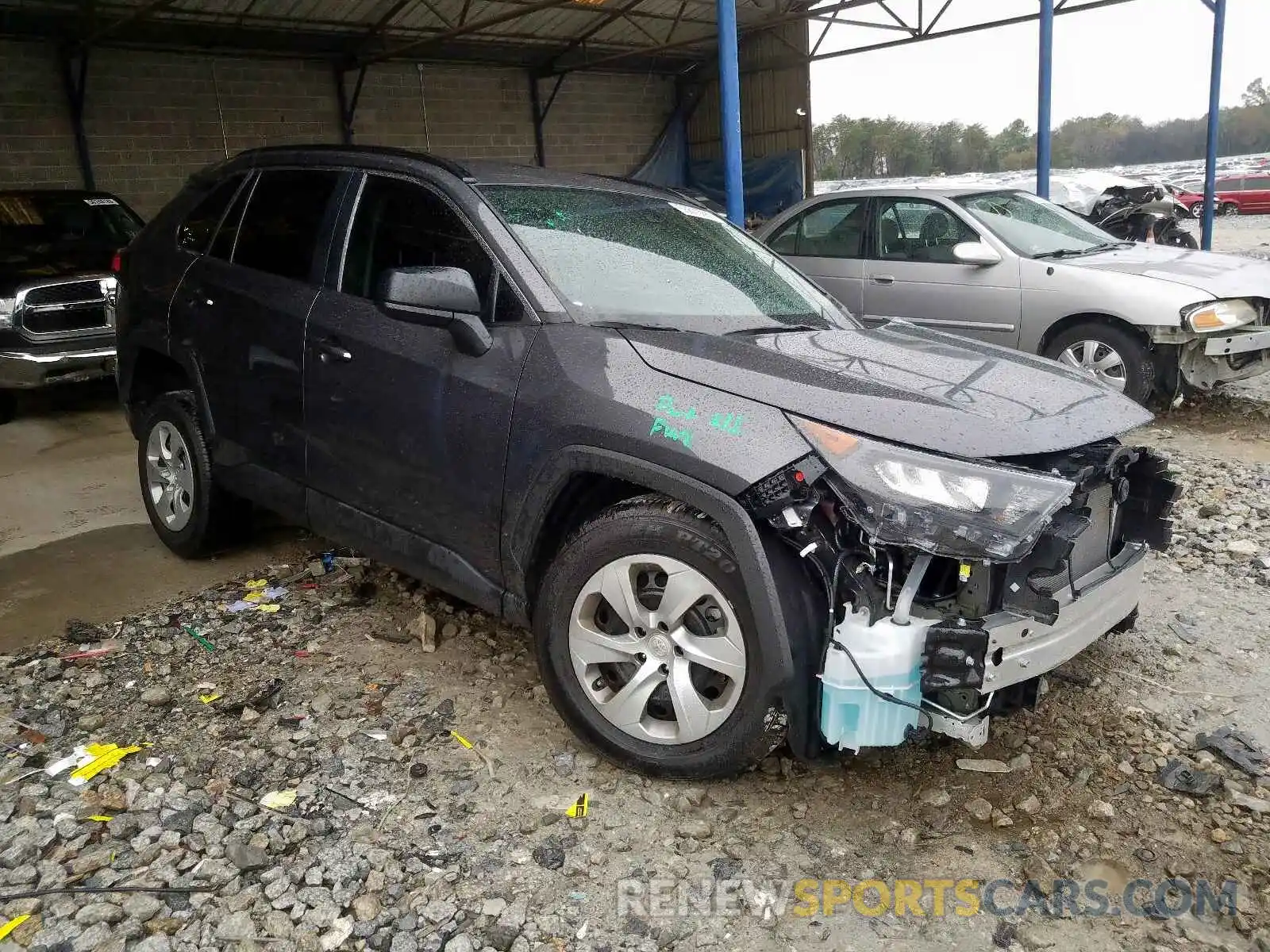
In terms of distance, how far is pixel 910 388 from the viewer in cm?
271

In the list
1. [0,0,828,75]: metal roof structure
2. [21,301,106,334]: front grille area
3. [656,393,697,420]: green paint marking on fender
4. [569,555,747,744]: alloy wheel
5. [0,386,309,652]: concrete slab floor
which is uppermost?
[0,0,828,75]: metal roof structure

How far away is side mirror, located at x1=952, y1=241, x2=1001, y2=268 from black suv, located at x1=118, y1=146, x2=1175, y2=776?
340 cm

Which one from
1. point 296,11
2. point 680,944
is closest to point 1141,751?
point 680,944

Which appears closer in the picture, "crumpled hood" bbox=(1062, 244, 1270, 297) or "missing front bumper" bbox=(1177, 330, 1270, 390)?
"missing front bumper" bbox=(1177, 330, 1270, 390)

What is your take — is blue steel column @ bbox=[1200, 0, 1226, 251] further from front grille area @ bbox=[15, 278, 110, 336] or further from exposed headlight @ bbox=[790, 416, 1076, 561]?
front grille area @ bbox=[15, 278, 110, 336]

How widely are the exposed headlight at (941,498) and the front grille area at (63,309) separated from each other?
7074mm

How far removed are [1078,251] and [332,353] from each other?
5754 mm

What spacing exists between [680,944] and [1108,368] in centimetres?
565

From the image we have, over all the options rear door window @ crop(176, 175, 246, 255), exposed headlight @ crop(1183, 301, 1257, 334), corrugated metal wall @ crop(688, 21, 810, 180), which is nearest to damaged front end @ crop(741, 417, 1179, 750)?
rear door window @ crop(176, 175, 246, 255)

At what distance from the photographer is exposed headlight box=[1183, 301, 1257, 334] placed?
6125mm

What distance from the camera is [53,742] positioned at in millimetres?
3072

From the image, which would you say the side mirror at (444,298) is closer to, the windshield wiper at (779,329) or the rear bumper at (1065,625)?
the windshield wiper at (779,329)

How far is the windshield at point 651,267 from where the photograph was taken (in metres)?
3.07

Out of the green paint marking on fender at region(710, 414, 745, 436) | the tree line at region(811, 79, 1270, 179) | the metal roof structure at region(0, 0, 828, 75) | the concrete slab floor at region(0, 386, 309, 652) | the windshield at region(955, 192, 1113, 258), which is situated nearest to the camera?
the green paint marking on fender at region(710, 414, 745, 436)
